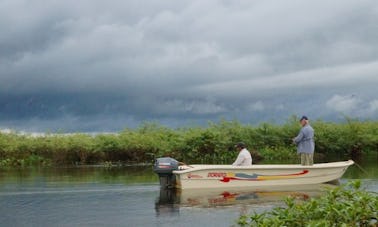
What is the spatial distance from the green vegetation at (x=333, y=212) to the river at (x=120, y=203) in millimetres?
6058

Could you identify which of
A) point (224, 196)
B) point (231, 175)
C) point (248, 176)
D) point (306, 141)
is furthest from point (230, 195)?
point (306, 141)

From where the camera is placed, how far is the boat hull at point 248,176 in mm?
19709

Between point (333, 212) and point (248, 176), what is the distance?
13.4 m

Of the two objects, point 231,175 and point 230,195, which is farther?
point 231,175

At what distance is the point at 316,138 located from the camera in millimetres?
39312

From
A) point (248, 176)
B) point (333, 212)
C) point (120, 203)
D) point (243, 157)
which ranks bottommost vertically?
point (120, 203)

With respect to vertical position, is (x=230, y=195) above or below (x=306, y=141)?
below

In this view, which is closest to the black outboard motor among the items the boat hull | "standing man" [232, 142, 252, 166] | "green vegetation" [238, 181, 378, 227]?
the boat hull

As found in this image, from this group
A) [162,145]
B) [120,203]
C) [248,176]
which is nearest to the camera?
[120,203]

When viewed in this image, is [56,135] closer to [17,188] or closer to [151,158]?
[151,158]

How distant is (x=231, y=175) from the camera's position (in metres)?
20.1

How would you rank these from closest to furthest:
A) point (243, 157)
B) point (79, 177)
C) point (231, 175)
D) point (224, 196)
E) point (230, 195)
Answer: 1. point (224, 196)
2. point (230, 195)
3. point (231, 175)
4. point (243, 157)
5. point (79, 177)

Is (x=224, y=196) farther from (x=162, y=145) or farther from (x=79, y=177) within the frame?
(x=162, y=145)

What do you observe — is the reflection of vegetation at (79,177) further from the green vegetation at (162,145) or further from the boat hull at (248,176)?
the green vegetation at (162,145)
